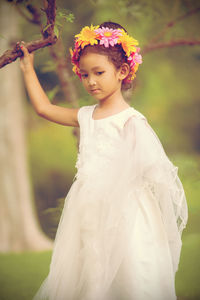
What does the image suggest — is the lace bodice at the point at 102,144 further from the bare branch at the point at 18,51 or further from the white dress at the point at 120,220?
the bare branch at the point at 18,51

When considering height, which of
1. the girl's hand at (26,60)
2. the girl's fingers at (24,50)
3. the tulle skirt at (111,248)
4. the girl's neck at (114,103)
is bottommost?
the tulle skirt at (111,248)

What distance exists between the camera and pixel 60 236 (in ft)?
5.62

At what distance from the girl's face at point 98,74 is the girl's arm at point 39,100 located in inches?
8.3

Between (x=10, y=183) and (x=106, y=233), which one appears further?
(x=10, y=183)

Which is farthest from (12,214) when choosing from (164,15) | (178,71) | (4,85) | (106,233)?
(178,71)

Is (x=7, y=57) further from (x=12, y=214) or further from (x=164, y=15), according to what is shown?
(x=12, y=214)

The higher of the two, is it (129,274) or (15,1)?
(15,1)

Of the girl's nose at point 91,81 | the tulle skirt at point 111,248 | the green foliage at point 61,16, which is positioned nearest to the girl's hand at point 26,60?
the green foliage at point 61,16

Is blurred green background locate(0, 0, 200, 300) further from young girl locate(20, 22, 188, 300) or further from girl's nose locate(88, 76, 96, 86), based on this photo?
girl's nose locate(88, 76, 96, 86)

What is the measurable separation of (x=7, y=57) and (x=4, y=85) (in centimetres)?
267

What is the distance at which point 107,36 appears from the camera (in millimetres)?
1644

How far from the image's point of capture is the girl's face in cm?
164

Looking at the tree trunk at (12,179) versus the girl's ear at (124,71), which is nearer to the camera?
the girl's ear at (124,71)

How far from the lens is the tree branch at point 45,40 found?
1604 mm
